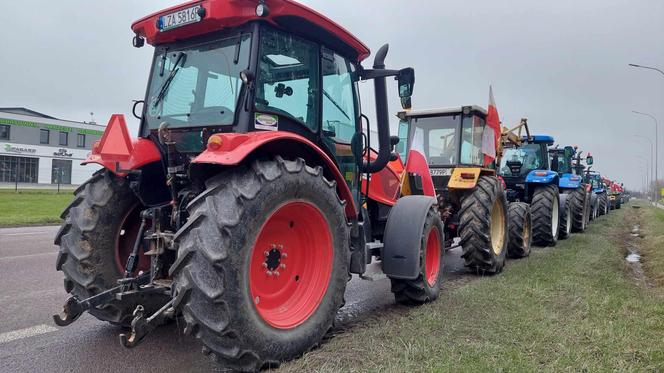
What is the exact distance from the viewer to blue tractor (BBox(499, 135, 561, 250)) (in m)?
11.0

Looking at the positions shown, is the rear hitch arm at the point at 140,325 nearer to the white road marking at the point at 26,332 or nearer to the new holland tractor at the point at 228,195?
the new holland tractor at the point at 228,195

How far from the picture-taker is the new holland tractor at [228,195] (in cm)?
314

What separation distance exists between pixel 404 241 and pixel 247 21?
2637mm

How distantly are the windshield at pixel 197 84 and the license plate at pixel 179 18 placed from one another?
24cm

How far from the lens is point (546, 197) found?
1118cm

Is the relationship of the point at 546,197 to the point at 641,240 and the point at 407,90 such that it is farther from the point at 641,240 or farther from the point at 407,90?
the point at 407,90

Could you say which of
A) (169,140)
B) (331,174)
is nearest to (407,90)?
(331,174)

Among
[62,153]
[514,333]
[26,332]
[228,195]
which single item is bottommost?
[26,332]

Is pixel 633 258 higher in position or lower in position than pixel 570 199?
lower

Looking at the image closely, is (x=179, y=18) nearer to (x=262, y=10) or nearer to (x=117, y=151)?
(x=262, y=10)

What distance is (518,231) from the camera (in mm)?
9039

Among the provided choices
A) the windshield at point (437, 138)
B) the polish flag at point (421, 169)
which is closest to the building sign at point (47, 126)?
the windshield at point (437, 138)

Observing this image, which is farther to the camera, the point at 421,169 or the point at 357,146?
the point at 421,169

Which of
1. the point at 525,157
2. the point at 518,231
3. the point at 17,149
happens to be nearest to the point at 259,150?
the point at 518,231
